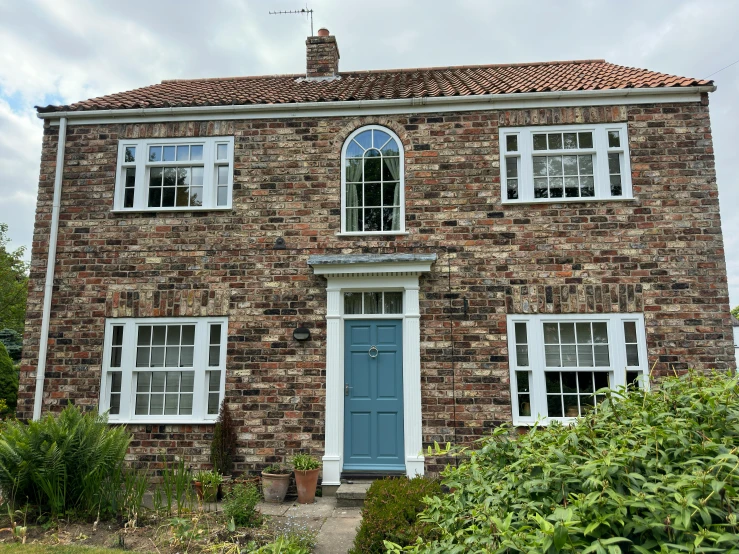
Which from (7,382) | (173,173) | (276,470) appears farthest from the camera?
(7,382)

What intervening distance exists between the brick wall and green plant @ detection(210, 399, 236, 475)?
0.56 ft

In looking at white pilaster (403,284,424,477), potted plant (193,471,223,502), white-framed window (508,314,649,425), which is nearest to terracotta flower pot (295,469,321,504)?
potted plant (193,471,223,502)

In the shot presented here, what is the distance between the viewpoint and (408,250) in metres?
8.52

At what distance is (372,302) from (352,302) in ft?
1.04

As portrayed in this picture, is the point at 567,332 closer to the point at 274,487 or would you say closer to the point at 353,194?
the point at 353,194

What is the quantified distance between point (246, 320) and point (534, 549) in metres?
7.03

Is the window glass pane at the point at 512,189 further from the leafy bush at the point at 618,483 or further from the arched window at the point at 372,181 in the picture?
the leafy bush at the point at 618,483

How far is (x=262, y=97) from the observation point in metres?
9.48

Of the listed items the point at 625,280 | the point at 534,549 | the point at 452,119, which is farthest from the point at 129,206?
the point at 534,549

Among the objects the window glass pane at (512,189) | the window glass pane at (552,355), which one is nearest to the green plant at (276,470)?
the window glass pane at (552,355)

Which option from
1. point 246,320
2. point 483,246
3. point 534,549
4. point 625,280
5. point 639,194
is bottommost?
point 534,549

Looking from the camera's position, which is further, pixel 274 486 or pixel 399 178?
pixel 399 178

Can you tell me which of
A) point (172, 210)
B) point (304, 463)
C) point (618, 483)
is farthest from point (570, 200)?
point (618, 483)

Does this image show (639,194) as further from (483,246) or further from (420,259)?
(420,259)
